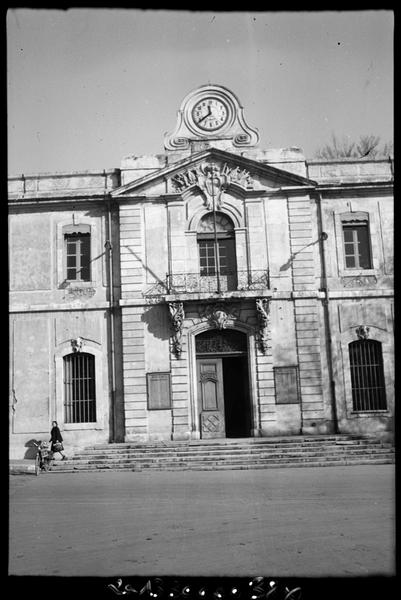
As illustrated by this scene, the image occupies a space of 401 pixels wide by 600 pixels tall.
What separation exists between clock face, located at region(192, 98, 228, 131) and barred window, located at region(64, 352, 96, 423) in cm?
836

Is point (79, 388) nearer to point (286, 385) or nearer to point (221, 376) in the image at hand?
point (221, 376)

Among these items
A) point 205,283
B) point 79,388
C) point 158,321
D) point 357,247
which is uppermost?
point 357,247

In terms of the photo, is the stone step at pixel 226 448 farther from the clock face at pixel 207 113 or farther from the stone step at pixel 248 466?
the clock face at pixel 207 113

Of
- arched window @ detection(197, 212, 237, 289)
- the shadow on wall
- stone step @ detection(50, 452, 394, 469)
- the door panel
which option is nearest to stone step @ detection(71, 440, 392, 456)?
stone step @ detection(50, 452, 394, 469)

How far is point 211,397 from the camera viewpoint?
65.2ft

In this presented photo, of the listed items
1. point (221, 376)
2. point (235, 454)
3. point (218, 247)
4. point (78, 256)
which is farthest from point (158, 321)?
point (235, 454)

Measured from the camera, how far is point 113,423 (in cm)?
A: 1952

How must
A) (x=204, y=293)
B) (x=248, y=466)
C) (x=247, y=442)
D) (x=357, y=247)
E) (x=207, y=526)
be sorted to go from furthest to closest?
(x=357, y=247) < (x=204, y=293) < (x=247, y=442) < (x=248, y=466) < (x=207, y=526)

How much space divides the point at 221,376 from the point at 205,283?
299 centimetres

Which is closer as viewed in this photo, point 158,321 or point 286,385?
point 286,385

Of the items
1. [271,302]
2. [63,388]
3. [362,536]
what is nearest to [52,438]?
[63,388]

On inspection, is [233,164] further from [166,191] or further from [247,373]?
[247,373]

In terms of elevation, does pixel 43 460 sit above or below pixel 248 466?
above

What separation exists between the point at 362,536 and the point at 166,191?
15016mm
